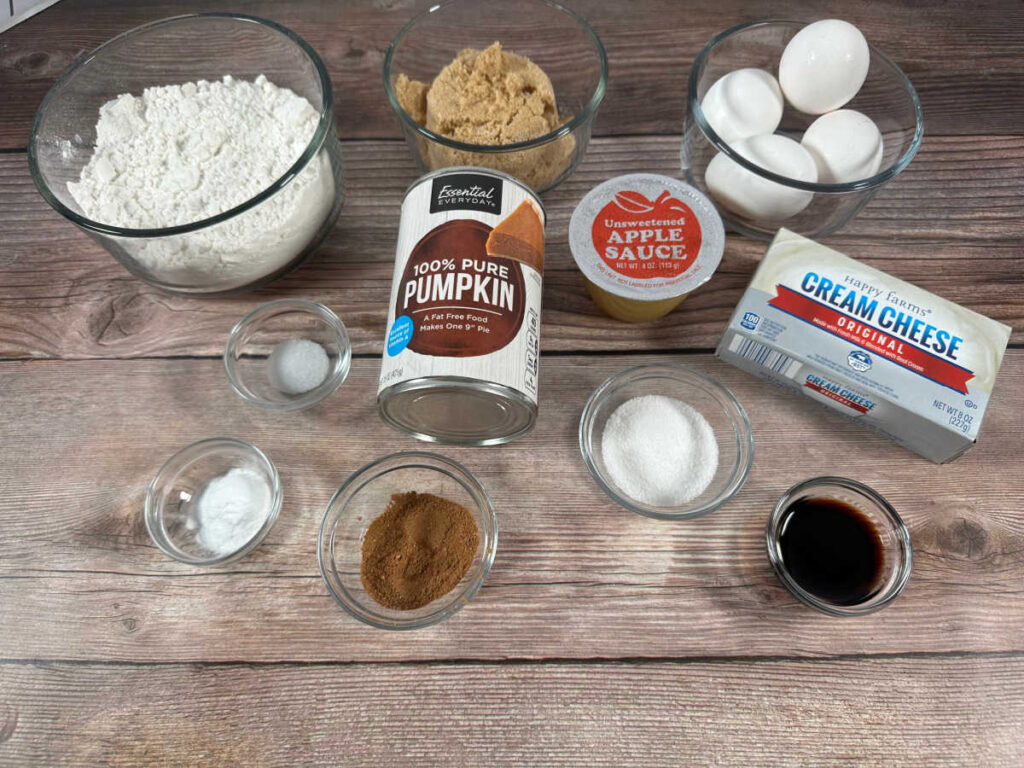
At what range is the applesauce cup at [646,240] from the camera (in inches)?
35.4

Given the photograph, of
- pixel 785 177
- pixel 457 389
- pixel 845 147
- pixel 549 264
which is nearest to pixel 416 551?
pixel 457 389

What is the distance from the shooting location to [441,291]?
824mm

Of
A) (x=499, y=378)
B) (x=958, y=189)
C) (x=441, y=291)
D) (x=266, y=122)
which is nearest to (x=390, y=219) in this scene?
(x=266, y=122)

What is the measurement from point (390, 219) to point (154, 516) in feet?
1.85

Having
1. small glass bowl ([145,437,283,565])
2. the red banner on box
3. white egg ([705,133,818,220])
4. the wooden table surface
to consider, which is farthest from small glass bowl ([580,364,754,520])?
small glass bowl ([145,437,283,565])

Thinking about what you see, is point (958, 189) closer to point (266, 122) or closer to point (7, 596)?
point (266, 122)

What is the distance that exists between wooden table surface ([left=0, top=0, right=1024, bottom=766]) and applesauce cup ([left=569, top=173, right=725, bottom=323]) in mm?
142

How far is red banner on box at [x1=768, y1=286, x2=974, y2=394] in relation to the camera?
33.8 inches

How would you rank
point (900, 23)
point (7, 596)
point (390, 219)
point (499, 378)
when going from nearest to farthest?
point (499, 378) < point (7, 596) < point (390, 219) < point (900, 23)

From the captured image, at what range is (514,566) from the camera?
91 centimetres

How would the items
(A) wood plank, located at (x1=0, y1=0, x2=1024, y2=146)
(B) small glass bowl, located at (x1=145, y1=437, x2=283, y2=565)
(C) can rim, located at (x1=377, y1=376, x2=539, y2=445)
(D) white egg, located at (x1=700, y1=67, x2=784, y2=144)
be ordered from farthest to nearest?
(A) wood plank, located at (x1=0, y1=0, x2=1024, y2=146) < (D) white egg, located at (x1=700, y1=67, x2=784, y2=144) < (B) small glass bowl, located at (x1=145, y1=437, x2=283, y2=565) < (C) can rim, located at (x1=377, y1=376, x2=539, y2=445)

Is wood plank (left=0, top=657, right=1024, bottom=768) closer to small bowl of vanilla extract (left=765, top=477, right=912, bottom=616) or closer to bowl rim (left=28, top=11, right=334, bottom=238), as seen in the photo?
small bowl of vanilla extract (left=765, top=477, right=912, bottom=616)

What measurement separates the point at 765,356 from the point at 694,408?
0.40ft

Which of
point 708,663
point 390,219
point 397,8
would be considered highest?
point 397,8
